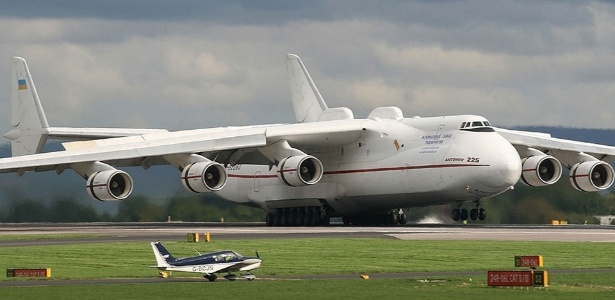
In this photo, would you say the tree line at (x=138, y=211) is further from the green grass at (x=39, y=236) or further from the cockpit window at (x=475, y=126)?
the cockpit window at (x=475, y=126)

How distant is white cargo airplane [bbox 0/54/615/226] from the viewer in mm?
49062

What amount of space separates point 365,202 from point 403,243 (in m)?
16.4

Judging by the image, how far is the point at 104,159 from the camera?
48.7 m

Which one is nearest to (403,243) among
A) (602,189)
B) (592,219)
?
(602,189)

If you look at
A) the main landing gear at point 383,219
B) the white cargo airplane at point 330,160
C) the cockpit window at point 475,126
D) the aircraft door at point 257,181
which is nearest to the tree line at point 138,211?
the white cargo airplane at point 330,160

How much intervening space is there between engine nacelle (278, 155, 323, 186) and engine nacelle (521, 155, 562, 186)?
8.05 meters

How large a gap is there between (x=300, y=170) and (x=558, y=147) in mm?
10973

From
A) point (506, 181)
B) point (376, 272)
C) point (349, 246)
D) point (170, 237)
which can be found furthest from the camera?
point (506, 181)

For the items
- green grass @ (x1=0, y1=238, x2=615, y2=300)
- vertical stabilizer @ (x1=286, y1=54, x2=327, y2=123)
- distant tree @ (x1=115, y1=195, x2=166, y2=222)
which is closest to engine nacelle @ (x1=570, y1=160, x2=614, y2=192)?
vertical stabilizer @ (x1=286, y1=54, x2=327, y2=123)

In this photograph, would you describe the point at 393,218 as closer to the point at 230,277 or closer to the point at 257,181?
the point at 257,181

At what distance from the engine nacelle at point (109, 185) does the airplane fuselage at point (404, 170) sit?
9.17 m

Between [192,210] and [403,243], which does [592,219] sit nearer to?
[192,210]

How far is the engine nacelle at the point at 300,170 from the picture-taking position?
50.3m

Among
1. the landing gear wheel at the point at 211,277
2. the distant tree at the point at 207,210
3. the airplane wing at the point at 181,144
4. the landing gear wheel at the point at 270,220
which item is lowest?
the landing gear wheel at the point at 211,277
